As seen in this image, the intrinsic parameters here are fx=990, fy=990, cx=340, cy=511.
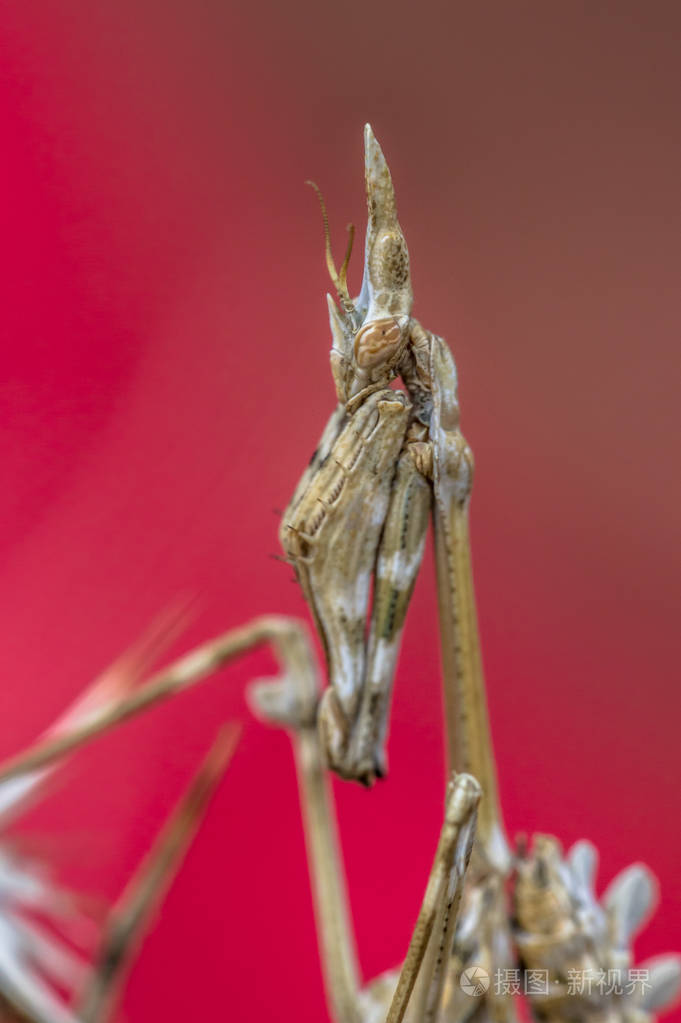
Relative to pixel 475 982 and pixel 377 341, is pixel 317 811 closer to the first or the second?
pixel 475 982

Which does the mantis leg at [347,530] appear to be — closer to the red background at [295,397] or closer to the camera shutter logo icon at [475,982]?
the camera shutter logo icon at [475,982]

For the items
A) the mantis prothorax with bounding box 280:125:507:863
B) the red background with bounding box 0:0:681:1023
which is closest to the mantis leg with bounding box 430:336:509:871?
the mantis prothorax with bounding box 280:125:507:863

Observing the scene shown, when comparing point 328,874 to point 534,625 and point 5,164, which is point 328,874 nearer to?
point 534,625

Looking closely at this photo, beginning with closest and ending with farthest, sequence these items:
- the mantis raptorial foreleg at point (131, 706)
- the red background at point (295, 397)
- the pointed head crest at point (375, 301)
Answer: the pointed head crest at point (375, 301), the mantis raptorial foreleg at point (131, 706), the red background at point (295, 397)

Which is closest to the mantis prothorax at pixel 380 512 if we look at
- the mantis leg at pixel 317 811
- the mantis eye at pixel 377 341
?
the mantis eye at pixel 377 341

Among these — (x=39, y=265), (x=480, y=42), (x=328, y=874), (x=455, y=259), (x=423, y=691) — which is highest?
(x=480, y=42)

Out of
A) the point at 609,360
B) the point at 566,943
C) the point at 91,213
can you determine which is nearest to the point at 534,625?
the point at 609,360
